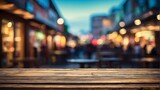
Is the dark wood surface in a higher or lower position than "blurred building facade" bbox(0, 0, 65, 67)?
lower

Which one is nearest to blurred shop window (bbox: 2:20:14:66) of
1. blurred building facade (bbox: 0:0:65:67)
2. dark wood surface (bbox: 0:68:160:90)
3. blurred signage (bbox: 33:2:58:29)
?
blurred building facade (bbox: 0:0:65:67)

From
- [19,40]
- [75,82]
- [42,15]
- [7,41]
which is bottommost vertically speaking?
[75,82]

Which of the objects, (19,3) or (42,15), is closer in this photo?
(19,3)

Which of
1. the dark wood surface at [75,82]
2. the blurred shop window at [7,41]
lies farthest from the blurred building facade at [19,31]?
the dark wood surface at [75,82]

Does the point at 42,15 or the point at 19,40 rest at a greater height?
the point at 42,15

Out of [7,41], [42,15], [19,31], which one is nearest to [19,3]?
[7,41]

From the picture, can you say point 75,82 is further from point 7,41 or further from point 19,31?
point 19,31

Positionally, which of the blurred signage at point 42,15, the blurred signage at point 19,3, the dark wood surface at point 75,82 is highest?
the blurred signage at point 42,15

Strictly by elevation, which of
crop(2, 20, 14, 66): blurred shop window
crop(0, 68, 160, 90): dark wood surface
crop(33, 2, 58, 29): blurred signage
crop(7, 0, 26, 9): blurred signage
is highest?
crop(33, 2, 58, 29): blurred signage

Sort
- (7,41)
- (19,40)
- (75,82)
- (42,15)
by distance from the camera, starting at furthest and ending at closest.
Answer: (42,15) → (19,40) → (7,41) → (75,82)

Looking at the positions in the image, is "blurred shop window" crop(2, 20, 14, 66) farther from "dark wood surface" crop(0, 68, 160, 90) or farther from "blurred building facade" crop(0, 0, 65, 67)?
→ "dark wood surface" crop(0, 68, 160, 90)

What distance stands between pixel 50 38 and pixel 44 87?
21.8 meters

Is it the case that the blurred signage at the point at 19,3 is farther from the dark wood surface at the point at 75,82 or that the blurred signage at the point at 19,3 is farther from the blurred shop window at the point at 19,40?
the dark wood surface at the point at 75,82

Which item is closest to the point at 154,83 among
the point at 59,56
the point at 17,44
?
the point at 17,44
